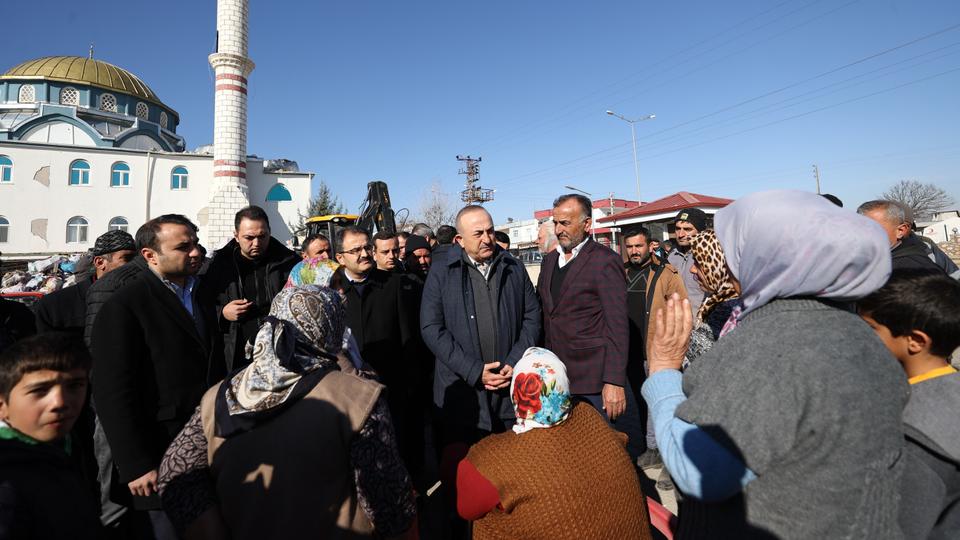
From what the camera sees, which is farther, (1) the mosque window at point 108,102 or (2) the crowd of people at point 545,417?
(1) the mosque window at point 108,102

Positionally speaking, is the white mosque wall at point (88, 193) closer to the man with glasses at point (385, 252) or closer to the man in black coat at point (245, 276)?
the man in black coat at point (245, 276)

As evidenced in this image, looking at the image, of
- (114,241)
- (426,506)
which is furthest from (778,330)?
(114,241)

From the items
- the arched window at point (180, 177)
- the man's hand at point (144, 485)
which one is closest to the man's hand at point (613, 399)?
the man's hand at point (144, 485)

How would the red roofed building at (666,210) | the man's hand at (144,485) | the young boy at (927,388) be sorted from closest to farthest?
1. the young boy at (927,388)
2. the man's hand at (144,485)
3. the red roofed building at (666,210)

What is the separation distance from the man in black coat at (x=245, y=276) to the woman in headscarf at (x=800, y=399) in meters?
3.34

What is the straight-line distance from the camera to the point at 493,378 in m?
3.10

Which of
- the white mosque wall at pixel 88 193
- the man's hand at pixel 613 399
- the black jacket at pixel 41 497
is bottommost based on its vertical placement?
the man's hand at pixel 613 399

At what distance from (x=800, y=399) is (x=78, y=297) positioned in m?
4.58

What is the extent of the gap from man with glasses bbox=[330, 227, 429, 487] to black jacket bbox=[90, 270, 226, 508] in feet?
3.87

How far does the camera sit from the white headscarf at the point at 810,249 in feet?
3.89

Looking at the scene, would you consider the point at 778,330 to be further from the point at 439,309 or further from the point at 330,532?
the point at 439,309

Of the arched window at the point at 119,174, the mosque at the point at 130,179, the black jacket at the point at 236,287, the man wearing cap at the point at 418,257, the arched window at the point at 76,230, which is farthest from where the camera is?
the arched window at the point at 119,174

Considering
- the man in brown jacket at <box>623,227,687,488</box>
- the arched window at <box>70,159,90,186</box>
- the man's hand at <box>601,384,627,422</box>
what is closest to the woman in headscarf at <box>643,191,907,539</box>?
the man's hand at <box>601,384,627,422</box>

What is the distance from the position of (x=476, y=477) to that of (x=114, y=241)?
389 cm
